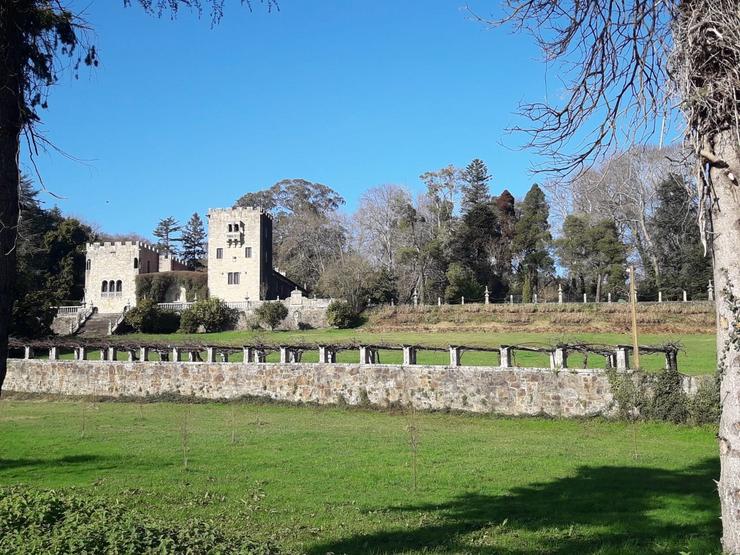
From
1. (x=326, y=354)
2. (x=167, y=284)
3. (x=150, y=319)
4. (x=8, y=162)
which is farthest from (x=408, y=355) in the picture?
(x=167, y=284)

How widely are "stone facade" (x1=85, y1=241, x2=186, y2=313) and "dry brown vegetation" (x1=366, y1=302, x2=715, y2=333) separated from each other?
27.2m

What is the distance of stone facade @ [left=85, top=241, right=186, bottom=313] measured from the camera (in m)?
64.9

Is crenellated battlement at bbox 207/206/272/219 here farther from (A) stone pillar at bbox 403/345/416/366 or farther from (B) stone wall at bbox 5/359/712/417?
(A) stone pillar at bbox 403/345/416/366

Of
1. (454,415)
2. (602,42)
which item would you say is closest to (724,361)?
(602,42)

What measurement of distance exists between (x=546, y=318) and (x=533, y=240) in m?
12.2

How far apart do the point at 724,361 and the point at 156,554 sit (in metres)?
3.79

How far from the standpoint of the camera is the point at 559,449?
14297 millimetres

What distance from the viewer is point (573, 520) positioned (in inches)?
323

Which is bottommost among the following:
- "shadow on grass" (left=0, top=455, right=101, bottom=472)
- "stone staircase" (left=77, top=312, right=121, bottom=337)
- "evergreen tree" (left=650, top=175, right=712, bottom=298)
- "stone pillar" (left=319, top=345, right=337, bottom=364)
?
"shadow on grass" (left=0, top=455, right=101, bottom=472)

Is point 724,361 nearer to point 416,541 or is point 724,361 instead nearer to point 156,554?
point 156,554

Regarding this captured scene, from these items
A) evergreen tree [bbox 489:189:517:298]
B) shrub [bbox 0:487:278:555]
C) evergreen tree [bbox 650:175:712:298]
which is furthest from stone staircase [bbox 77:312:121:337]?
shrub [bbox 0:487:278:555]

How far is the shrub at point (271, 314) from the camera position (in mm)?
53812

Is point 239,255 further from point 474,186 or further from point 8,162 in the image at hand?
point 8,162

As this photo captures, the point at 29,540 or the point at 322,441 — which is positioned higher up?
the point at 29,540
